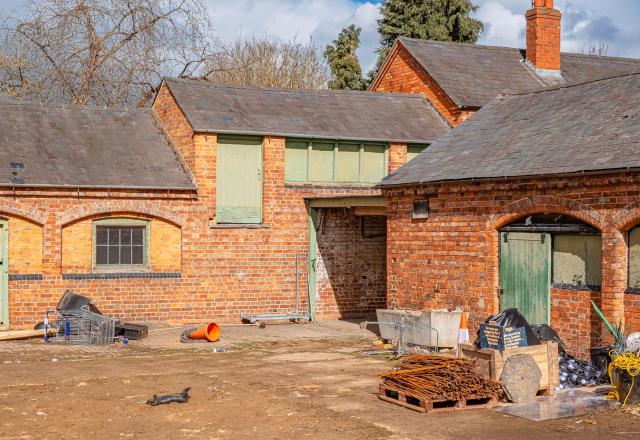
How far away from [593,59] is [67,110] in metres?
15.7

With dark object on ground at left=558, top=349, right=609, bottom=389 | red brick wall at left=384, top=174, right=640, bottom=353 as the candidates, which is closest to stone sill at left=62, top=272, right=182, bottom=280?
red brick wall at left=384, top=174, right=640, bottom=353

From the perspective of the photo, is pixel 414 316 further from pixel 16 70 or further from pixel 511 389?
pixel 16 70

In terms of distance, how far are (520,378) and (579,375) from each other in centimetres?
166

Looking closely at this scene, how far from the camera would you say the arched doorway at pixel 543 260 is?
46.4 feet

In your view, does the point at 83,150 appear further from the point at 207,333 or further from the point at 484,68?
the point at 484,68

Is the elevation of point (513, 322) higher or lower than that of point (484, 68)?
lower

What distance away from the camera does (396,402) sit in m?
11.6

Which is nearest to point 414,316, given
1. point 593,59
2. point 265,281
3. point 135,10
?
point 265,281

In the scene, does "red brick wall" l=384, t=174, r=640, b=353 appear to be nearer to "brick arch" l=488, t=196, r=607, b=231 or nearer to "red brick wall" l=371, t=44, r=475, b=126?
"brick arch" l=488, t=196, r=607, b=231

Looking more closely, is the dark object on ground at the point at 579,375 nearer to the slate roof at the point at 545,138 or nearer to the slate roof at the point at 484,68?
the slate roof at the point at 545,138

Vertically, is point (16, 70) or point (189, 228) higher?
point (16, 70)

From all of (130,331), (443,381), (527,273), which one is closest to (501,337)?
(443,381)

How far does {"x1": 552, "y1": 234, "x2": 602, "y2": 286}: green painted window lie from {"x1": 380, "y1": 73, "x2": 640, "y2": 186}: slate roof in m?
1.19

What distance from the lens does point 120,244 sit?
20.3m
